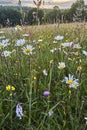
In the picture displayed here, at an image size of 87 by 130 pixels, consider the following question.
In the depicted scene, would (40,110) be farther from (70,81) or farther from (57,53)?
(57,53)

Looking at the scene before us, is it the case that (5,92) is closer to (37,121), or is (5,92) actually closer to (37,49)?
(37,121)

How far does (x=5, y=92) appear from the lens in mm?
2023

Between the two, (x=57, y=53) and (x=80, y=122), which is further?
(x=57, y=53)

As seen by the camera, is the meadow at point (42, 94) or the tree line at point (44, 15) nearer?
the meadow at point (42, 94)

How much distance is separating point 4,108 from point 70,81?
1.46 feet

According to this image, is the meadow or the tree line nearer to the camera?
the meadow

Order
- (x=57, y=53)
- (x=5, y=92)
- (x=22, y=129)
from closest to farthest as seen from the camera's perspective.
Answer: (x=22, y=129)
(x=5, y=92)
(x=57, y=53)

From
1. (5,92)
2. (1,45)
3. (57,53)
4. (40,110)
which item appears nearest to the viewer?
(40,110)

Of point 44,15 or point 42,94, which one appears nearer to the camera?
point 42,94

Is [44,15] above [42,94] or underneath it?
above

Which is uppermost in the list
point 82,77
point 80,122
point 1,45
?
point 1,45

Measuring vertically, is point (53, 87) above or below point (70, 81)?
below

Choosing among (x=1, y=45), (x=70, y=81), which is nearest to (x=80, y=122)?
(x=70, y=81)

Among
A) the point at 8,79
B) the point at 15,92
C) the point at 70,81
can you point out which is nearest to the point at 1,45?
the point at 8,79
